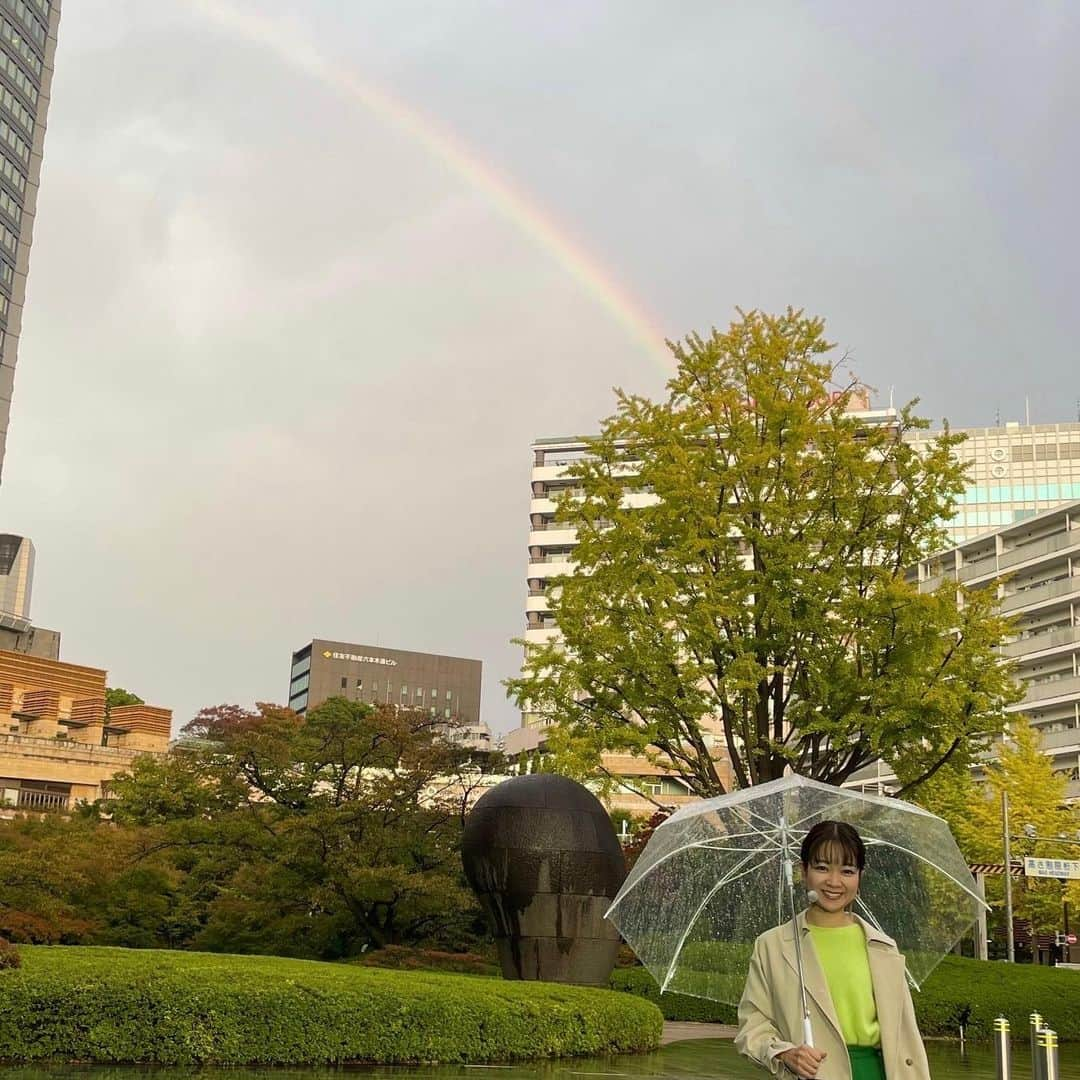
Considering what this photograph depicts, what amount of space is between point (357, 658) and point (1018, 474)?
2974 inches

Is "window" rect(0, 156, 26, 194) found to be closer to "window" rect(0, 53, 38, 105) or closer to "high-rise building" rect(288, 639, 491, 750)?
"window" rect(0, 53, 38, 105)

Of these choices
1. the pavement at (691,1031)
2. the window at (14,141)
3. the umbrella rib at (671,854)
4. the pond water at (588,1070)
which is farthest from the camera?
the window at (14,141)

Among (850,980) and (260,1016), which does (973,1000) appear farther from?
(850,980)

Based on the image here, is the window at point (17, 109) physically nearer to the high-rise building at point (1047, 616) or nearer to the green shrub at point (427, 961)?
the high-rise building at point (1047, 616)

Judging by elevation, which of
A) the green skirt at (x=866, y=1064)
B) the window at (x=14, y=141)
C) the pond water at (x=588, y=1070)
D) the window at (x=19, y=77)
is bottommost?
the pond water at (x=588, y=1070)

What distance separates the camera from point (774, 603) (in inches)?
834

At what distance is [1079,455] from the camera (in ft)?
344

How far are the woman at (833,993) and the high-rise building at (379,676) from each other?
13534 centimetres

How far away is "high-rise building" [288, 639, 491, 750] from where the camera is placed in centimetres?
14125

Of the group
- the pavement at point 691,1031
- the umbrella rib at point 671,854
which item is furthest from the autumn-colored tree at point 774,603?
the umbrella rib at point 671,854

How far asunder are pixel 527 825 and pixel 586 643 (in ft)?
21.8

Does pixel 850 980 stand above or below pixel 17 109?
below

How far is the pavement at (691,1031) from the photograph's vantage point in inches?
683

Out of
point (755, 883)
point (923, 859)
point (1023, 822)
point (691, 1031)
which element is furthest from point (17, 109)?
point (923, 859)
